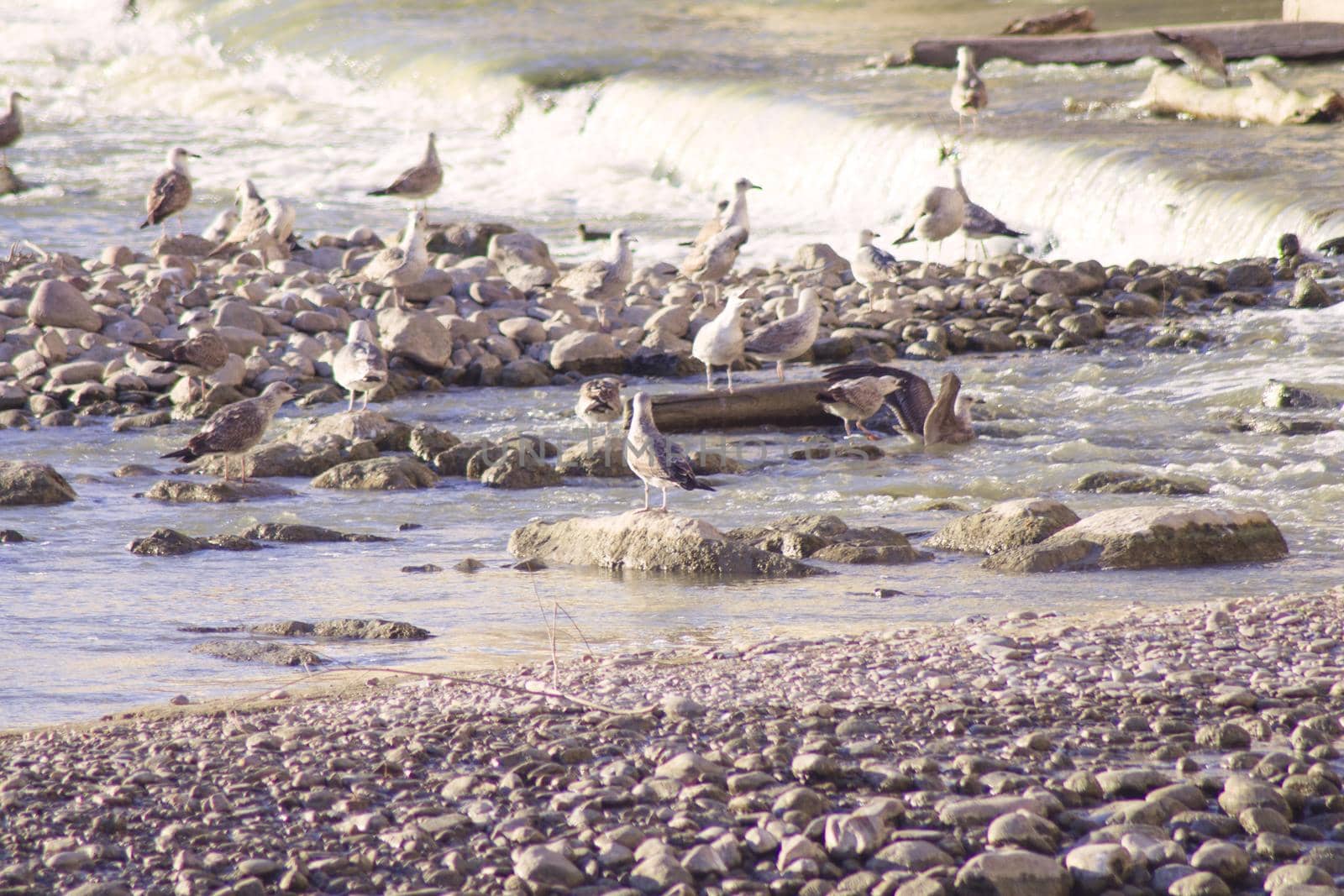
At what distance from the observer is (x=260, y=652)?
17.9ft

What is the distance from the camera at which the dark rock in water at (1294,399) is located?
33.9 feet

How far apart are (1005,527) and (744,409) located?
11.1 feet

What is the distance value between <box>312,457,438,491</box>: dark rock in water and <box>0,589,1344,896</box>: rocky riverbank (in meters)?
4.18

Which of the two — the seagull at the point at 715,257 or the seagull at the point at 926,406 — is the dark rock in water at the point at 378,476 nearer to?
the seagull at the point at 926,406

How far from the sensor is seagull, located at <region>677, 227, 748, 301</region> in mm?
13391

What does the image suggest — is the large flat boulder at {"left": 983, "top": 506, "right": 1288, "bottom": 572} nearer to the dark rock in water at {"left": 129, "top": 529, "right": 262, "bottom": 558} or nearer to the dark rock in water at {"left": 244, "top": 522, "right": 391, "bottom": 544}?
the dark rock in water at {"left": 244, "top": 522, "right": 391, "bottom": 544}

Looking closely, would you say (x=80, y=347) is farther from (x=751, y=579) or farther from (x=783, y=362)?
(x=751, y=579)

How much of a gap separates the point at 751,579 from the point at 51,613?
2762mm

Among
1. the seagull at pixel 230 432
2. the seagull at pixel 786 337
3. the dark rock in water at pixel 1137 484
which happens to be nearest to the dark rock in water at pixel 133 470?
the seagull at pixel 230 432

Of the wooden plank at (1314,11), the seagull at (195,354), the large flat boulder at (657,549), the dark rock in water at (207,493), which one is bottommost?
the dark rock in water at (207,493)

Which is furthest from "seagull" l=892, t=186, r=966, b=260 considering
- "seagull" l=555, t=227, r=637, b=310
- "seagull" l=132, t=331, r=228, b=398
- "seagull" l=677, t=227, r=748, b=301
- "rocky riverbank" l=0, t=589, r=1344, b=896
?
"rocky riverbank" l=0, t=589, r=1344, b=896

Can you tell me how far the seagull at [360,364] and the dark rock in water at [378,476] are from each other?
1.20 meters

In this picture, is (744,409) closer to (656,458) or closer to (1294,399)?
(656,458)

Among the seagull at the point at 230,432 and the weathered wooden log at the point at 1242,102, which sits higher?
the weathered wooden log at the point at 1242,102
